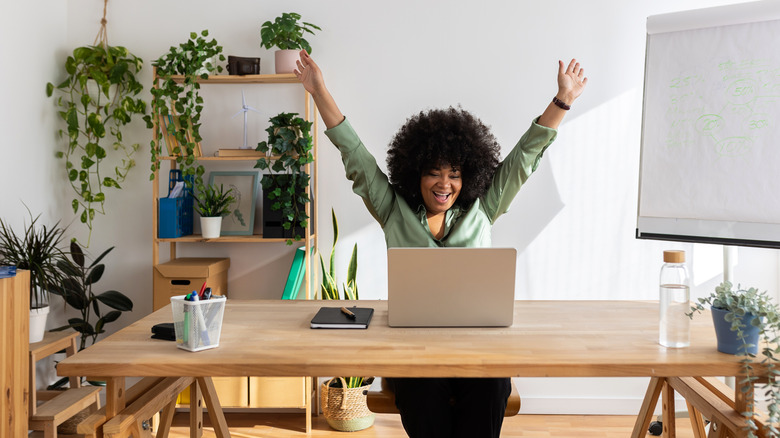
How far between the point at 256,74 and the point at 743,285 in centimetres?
282

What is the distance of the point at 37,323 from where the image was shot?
290 cm

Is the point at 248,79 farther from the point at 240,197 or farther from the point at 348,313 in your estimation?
the point at 348,313

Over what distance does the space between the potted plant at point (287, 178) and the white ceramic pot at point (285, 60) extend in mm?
241

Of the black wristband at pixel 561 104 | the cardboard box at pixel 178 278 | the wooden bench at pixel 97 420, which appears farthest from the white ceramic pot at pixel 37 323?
the black wristband at pixel 561 104

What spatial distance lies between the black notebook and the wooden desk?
1.2 inches

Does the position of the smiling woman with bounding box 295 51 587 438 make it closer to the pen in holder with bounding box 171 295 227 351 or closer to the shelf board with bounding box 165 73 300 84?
the pen in holder with bounding box 171 295 227 351

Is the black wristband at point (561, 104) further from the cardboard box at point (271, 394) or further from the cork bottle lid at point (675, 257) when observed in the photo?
the cardboard box at point (271, 394)

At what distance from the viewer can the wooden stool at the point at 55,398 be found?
268 cm

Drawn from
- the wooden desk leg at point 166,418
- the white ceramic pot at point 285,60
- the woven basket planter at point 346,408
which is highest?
the white ceramic pot at point 285,60

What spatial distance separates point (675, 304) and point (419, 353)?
0.62 meters

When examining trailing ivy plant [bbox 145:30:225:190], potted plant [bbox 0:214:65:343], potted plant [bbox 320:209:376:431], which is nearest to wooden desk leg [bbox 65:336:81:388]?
potted plant [bbox 0:214:65:343]

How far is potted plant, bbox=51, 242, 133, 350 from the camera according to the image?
3.31 metres

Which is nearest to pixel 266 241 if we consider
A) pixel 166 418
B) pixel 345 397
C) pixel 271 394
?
pixel 271 394

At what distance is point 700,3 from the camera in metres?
3.42
